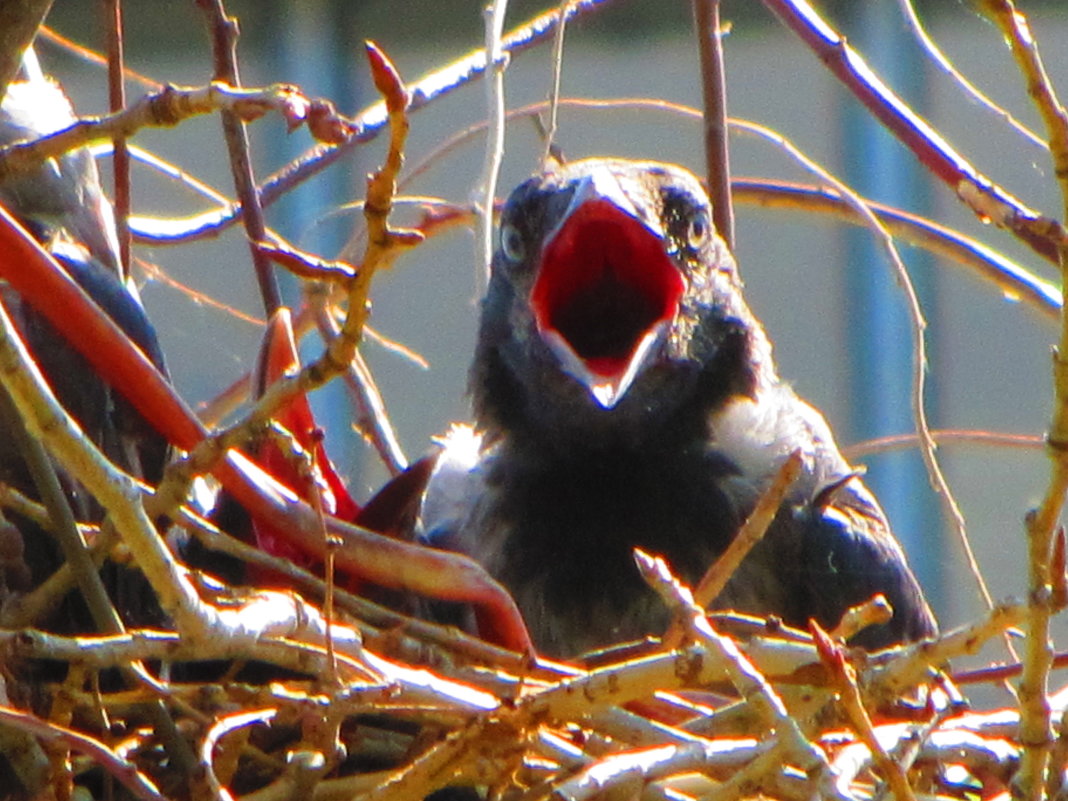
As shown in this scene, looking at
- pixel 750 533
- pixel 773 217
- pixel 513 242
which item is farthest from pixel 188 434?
pixel 773 217

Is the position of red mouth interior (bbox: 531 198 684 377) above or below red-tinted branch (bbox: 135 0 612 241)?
below

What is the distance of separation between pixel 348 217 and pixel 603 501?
133 inches

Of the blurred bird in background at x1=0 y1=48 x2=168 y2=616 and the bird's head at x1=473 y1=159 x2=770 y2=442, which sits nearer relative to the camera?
the blurred bird in background at x1=0 y1=48 x2=168 y2=616

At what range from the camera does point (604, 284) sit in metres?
2.21

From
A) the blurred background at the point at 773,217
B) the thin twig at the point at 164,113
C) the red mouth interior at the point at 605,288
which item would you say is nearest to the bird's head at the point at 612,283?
the red mouth interior at the point at 605,288

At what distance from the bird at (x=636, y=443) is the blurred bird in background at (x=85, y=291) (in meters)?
0.47

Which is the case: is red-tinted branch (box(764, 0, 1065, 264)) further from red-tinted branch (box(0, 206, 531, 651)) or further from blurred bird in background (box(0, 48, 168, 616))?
blurred bird in background (box(0, 48, 168, 616))

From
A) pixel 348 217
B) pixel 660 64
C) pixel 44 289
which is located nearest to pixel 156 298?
pixel 348 217

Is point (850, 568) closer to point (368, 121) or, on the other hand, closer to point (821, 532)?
point (821, 532)

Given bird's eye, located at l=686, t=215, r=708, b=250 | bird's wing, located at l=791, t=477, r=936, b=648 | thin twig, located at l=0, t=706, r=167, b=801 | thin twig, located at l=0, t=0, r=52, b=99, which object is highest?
thin twig, located at l=0, t=0, r=52, b=99

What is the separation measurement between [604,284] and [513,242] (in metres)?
0.12

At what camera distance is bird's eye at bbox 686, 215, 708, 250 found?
2240mm

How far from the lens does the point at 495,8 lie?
183cm

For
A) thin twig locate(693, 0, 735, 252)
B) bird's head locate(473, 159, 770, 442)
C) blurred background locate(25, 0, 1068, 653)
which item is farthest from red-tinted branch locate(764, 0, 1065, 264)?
blurred background locate(25, 0, 1068, 653)
